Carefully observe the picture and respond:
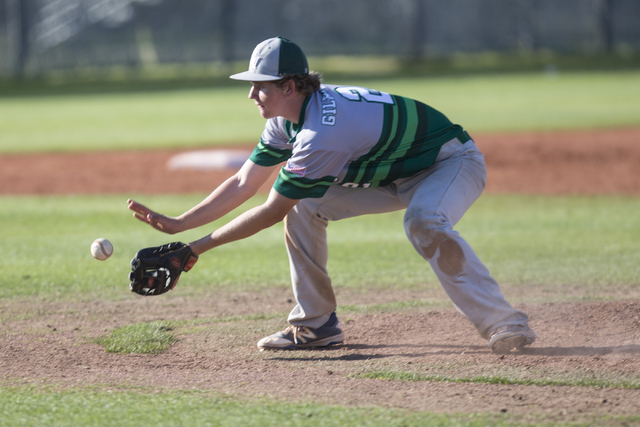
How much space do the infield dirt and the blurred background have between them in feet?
86.7

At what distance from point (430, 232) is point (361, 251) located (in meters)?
3.11

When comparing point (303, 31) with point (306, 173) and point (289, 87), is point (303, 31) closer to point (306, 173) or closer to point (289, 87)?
point (289, 87)

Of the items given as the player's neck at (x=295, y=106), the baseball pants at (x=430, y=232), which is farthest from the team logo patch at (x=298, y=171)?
the baseball pants at (x=430, y=232)

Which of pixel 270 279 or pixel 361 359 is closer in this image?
pixel 361 359

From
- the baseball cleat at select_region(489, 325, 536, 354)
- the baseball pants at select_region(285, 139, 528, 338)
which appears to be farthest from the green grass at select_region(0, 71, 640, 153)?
the baseball cleat at select_region(489, 325, 536, 354)

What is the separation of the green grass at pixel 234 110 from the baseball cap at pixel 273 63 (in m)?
10.6

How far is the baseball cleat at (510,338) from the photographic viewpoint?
405 cm

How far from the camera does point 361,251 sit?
7.11 meters

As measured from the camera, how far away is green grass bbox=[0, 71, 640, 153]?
612 inches

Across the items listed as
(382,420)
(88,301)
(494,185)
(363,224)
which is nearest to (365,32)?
(494,185)

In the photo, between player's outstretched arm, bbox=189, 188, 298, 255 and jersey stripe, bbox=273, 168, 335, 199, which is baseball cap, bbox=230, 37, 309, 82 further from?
player's outstretched arm, bbox=189, 188, 298, 255

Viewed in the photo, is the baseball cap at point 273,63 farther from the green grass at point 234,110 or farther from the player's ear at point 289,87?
the green grass at point 234,110

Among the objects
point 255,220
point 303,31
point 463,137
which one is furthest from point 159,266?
point 303,31

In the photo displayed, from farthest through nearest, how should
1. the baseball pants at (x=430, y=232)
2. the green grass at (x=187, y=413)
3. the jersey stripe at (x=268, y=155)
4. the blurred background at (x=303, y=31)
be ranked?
1. the blurred background at (x=303, y=31)
2. the jersey stripe at (x=268, y=155)
3. the baseball pants at (x=430, y=232)
4. the green grass at (x=187, y=413)
